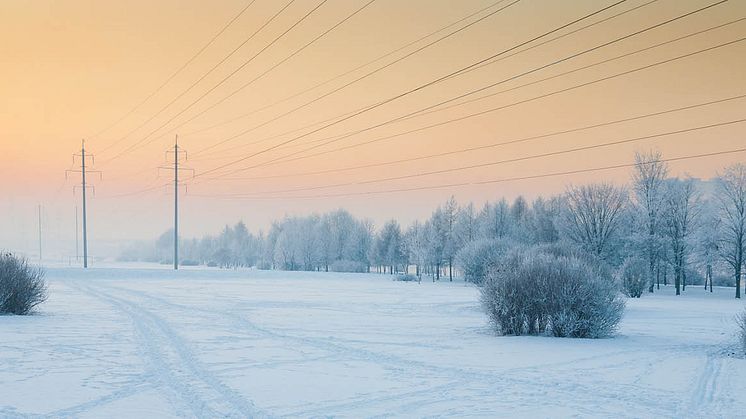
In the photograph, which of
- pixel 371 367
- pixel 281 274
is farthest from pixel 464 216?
pixel 371 367

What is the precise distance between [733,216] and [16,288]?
7052 centimetres

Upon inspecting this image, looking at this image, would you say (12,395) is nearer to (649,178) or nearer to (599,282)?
(599,282)

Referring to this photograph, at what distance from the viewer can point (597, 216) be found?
259 ft

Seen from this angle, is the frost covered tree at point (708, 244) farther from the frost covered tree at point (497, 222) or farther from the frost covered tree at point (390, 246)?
the frost covered tree at point (390, 246)

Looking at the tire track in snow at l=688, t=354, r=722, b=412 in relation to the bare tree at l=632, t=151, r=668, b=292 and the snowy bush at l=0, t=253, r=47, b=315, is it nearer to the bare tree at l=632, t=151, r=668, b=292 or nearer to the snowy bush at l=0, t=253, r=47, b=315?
the snowy bush at l=0, t=253, r=47, b=315

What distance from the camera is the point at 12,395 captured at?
1238cm

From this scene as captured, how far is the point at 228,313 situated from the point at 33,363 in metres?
14.3

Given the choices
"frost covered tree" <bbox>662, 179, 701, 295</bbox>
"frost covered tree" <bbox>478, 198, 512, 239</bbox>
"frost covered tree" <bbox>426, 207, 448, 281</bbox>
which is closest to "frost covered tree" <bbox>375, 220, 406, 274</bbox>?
"frost covered tree" <bbox>426, 207, 448, 281</bbox>

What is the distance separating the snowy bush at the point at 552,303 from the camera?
23.2 meters

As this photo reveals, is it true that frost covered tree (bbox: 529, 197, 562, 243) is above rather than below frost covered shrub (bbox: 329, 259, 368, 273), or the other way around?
above

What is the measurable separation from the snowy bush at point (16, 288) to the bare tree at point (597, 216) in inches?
2483

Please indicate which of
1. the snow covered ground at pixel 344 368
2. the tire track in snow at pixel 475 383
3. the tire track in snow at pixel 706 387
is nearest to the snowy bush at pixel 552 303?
the snow covered ground at pixel 344 368

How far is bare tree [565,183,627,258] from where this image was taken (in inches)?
3059

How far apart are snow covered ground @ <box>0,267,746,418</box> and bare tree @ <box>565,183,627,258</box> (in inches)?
1962
